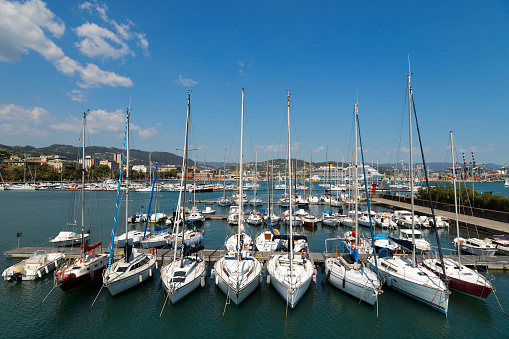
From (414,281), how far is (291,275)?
8.70 meters

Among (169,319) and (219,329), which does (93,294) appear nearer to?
(169,319)

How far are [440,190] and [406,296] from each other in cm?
5117

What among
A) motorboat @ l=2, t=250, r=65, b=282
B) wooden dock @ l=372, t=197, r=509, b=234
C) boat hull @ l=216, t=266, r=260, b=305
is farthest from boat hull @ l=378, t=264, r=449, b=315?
motorboat @ l=2, t=250, r=65, b=282

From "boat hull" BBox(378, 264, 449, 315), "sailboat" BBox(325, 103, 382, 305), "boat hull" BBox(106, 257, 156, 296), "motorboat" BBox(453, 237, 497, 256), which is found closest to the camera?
"boat hull" BBox(378, 264, 449, 315)

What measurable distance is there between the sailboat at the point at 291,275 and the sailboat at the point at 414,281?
618 centimetres

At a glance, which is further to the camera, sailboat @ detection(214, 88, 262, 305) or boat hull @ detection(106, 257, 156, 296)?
boat hull @ detection(106, 257, 156, 296)

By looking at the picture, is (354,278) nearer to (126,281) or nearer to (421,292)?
(421,292)

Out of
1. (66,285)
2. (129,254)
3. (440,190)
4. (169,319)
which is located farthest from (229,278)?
(440,190)

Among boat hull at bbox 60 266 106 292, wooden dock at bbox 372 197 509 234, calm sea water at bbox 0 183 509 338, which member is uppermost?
wooden dock at bbox 372 197 509 234

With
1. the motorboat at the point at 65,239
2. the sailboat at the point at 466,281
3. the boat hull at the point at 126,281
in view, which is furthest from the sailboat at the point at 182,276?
the motorboat at the point at 65,239

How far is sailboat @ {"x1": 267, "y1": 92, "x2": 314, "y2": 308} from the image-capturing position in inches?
672

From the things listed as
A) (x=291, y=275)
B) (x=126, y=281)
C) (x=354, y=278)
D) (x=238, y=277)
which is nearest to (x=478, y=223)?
(x=354, y=278)

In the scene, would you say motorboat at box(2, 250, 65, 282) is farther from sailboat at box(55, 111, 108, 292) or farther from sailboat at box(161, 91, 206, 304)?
sailboat at box(161, 91, 206, 304)

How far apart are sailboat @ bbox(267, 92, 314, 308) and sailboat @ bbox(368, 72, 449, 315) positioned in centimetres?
618
